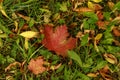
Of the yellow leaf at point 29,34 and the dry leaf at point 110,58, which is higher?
the yellow leaf at point 29,34

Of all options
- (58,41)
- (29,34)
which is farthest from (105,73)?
(29,34)

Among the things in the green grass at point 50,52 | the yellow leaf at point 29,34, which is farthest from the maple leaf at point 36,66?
the yellow leaf at point 29,34

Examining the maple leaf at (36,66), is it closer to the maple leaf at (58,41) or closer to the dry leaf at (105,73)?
the maple leaf at (58,41)

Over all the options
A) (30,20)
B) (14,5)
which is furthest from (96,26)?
(14,5)

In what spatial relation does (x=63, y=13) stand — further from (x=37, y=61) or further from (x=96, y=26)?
(x=37, y=61)

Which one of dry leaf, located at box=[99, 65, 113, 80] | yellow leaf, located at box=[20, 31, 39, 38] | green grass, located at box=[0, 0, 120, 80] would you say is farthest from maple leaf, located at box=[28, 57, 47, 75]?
dry leaf, located at box=[99, 65, 113, 80]

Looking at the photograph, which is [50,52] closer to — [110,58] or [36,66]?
[36,66]

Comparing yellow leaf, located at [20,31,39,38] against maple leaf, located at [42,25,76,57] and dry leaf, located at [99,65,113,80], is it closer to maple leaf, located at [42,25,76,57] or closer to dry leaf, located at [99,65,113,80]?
maple leaf, located at [42,25,76,57]
